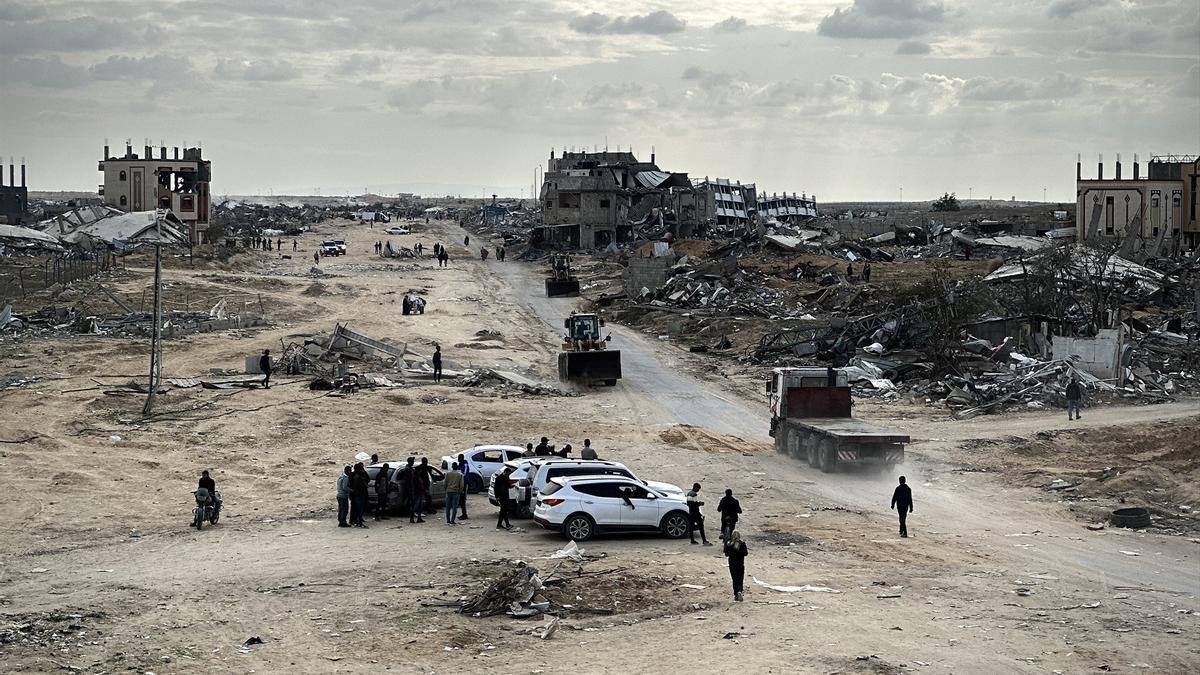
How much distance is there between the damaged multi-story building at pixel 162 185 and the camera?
107 meters

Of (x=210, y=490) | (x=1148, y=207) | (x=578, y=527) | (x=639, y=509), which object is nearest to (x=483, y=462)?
(x=578, y=527)

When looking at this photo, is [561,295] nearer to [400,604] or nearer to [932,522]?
[932,522]

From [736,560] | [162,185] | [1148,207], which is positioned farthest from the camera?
[162,185]

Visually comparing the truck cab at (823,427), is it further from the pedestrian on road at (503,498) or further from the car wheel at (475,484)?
the pedestrian on road at (503,498)

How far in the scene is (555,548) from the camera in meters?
22.1

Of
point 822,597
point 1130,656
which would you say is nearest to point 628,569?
point 822,597

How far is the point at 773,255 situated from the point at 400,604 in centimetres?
6781

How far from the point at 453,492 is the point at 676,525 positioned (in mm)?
4182

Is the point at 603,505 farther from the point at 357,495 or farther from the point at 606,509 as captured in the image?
the point at 357,495

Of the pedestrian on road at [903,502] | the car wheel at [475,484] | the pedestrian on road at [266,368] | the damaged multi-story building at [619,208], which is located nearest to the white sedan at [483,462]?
the car wheel at [475,484]

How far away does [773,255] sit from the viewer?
3319 inches

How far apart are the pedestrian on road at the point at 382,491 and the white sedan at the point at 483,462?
2.47 metres

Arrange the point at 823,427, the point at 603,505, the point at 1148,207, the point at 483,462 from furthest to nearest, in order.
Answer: the point at 1148,207 → the point at 823,427 → the point at 483,462 → the point at 603,505

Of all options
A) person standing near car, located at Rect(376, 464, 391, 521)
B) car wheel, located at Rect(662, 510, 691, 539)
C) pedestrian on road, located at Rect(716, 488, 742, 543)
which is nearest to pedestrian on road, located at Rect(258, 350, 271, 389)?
person standing near car, located at Rect(376, 464, 391, 521)
